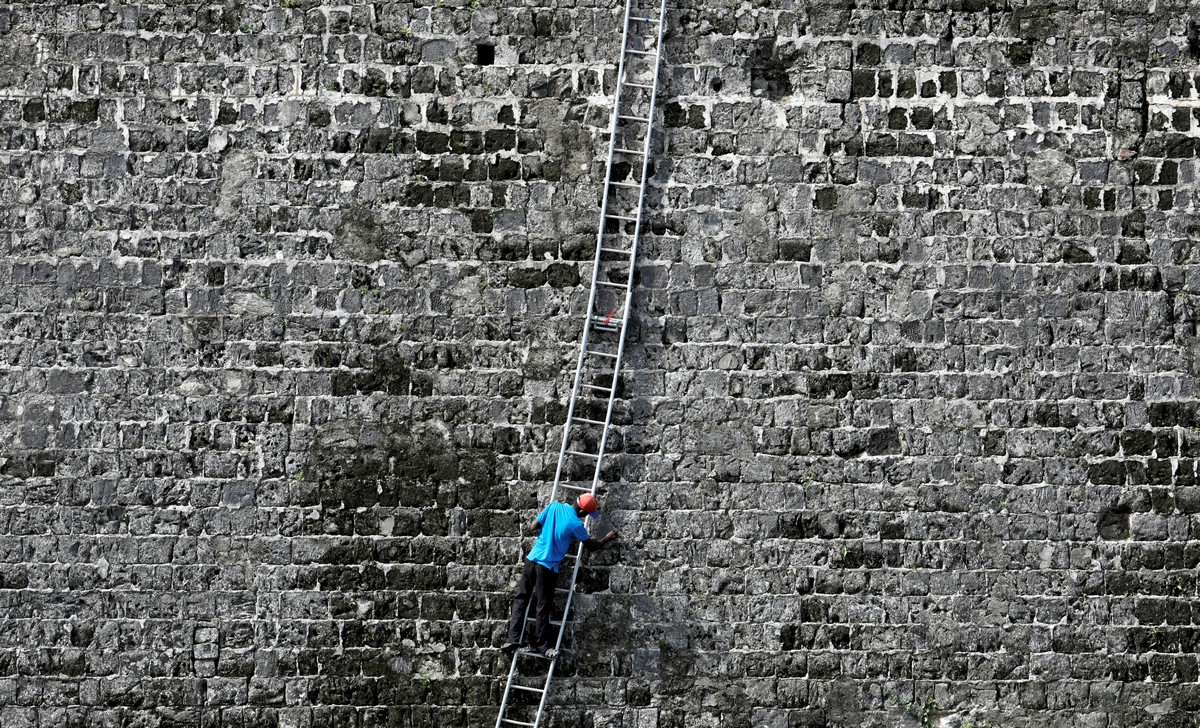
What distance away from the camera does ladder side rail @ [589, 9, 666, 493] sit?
7828mm

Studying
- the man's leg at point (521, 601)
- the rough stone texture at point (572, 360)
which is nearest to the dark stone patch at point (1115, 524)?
the rough stone texture at point (572, 360)

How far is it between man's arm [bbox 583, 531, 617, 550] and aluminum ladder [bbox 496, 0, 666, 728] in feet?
0.21

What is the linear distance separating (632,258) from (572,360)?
31.4 inches

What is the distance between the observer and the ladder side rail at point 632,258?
7.83m

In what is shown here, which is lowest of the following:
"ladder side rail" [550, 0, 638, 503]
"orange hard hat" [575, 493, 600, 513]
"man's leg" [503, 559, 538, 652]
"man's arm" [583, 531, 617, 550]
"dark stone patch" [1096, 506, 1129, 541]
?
"man's leg" [503, 559, 538, 652]

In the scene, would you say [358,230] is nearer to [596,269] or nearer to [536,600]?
[596,269]

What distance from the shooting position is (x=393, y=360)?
7.86 meters

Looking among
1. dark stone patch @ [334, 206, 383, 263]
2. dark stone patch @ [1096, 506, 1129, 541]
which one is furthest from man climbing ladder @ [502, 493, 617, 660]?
dark stone patch @ [1096, 506, 1129, 541]

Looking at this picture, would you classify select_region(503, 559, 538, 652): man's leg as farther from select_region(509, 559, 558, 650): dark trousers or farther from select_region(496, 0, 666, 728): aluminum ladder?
select_region(496, 0, 666, 728): aluminum ladder

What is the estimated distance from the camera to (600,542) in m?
7.79

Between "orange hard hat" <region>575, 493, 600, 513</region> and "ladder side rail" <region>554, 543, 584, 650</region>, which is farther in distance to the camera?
"ladder side rail" <region>554, 543, 584, 650</region>

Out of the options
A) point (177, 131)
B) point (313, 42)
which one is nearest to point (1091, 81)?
point (313, 42)

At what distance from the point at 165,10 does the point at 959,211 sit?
18.3 feet

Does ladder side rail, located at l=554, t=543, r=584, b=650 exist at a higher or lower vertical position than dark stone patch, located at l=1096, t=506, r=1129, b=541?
lower
